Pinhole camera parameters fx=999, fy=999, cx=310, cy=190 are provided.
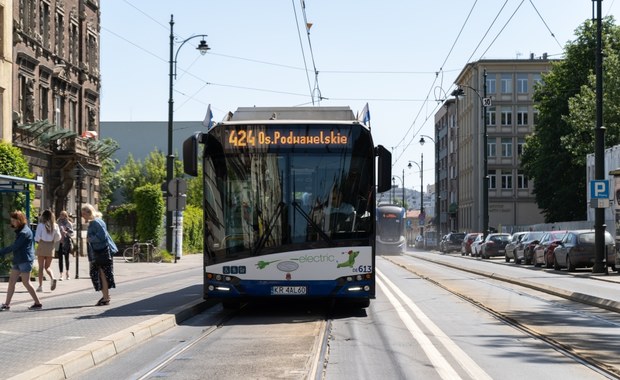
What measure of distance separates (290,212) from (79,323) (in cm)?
356

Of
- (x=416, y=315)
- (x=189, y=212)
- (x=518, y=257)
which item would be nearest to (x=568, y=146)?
(x=518, y=257)

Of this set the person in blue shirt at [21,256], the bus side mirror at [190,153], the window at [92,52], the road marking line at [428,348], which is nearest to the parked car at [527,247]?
the window at [92,52]

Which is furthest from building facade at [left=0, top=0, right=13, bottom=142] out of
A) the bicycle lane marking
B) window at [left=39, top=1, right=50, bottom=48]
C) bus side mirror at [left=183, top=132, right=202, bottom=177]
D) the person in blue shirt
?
bus side mirror at [left=183, top=132, right=202, bottom=177]

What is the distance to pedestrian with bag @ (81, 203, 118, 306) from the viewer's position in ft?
53.0

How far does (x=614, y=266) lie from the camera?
32.8 metres

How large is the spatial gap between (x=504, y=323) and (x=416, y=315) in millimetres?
1590

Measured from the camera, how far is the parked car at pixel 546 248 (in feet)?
121

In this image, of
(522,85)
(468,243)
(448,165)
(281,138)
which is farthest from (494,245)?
(448,165)

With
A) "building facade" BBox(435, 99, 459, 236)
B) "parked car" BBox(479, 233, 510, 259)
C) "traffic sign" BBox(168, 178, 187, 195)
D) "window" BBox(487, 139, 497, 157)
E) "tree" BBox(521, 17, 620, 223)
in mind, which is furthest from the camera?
"building facade" BBox(435, 99, 459, 236)

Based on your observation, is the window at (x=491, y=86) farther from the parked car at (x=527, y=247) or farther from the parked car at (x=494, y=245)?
the parked car at (x=527, y=247)

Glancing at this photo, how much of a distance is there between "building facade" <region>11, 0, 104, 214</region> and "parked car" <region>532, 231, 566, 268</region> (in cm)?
1735

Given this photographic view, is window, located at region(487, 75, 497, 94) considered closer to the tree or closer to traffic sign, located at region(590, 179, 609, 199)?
the tree

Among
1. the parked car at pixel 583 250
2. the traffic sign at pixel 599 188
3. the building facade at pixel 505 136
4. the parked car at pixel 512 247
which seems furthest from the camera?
the building facade at pixel 505 136

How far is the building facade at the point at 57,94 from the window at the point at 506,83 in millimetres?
54312
